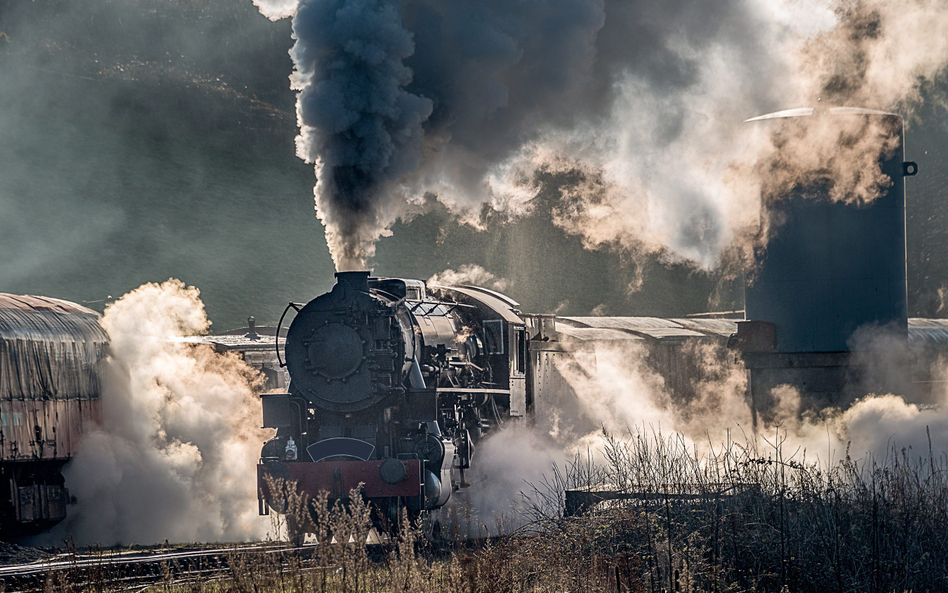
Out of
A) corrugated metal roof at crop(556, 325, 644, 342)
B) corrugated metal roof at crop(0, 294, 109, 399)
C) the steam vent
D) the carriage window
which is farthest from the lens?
corrugated metal roof at crop(556, 325, 644, 342)

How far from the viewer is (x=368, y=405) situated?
Answer: 12281 mm

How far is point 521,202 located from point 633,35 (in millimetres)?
4442

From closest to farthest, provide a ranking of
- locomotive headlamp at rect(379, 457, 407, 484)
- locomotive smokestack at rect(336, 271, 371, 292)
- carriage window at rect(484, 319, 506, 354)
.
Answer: locomotive headlamp at rect(379, 457, 407, 484), locomotive smokestack at rect(336, 271, 371, 292), carriage window at rect(484, 319, 506, 354)

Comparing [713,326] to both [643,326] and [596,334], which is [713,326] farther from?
[596,334]

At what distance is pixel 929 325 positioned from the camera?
2725 centimetres

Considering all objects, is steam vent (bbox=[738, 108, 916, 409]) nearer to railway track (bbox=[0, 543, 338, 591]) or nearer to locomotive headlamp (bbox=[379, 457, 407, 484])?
locomotive headlamp (bbox=[379, 457, 407, 484])

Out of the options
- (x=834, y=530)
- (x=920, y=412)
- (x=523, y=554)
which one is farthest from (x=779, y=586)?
(x=920, y=412)

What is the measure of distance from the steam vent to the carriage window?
187 inches

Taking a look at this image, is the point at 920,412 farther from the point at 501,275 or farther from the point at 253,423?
the point at 501,275

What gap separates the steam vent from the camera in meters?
16.2

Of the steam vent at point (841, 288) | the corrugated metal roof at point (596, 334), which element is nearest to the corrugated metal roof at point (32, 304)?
the corrugated metal roof at point (596, 334)

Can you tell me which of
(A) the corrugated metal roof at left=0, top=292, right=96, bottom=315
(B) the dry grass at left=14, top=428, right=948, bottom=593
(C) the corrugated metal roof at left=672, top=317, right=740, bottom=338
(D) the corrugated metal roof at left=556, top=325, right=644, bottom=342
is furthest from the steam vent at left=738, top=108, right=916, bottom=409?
(C) the corrugated metal roof at left=672, top=317, right=740, bottom=338

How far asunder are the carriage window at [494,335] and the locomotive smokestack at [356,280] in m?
3.01

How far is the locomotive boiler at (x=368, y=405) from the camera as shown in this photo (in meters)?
11.6
